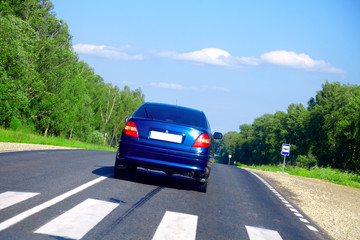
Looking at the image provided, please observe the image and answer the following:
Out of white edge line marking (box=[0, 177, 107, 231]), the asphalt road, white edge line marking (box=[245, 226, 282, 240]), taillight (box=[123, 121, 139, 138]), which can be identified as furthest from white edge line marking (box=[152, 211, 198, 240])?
taillight (box=[123, 121, 139, 138])

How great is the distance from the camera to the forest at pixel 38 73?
116ft

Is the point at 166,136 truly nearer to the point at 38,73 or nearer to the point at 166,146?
the point at 166,146

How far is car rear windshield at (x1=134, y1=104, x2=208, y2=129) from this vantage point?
9.41 metres

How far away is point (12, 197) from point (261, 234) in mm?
3694

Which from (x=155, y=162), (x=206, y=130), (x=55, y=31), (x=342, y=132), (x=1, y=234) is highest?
(x=55, y=31)

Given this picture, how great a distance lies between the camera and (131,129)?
29.9ft

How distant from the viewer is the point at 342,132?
222 ft

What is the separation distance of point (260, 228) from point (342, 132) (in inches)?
2570

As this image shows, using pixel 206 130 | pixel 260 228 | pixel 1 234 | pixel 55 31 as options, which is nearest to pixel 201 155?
pixel 206 130

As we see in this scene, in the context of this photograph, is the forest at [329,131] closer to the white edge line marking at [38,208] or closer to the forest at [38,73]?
the forest at [38,73]

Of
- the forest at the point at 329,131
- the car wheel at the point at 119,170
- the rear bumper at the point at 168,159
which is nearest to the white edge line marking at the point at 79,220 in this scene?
the rear bumper at the point at 168,159

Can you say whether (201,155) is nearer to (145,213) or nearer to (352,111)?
(145,213)

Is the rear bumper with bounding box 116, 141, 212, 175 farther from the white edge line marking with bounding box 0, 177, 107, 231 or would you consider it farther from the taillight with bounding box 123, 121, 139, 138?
the white edge line marking with bounding box 0, 177, 107, 231

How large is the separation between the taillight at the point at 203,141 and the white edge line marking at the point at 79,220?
2.51 m
